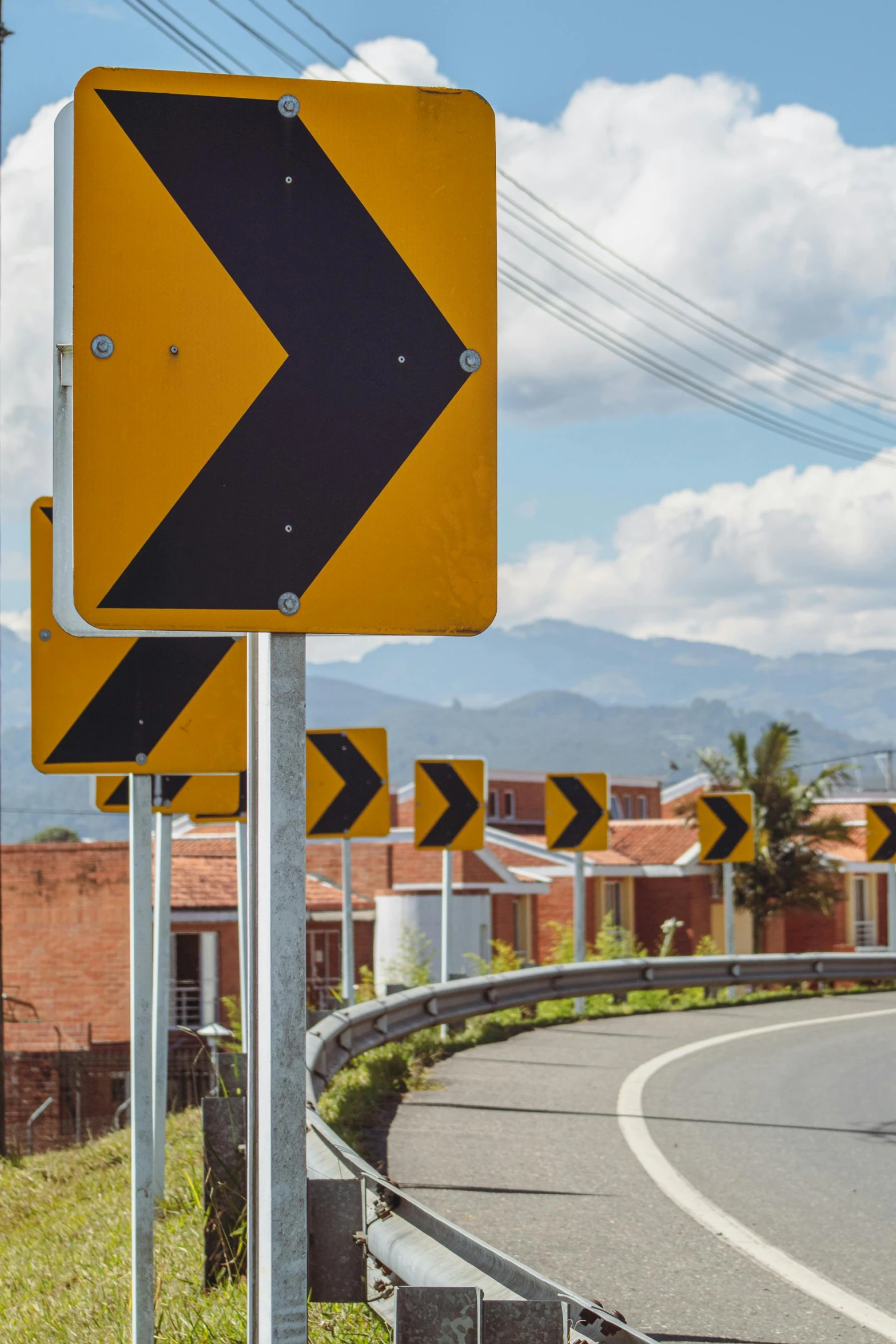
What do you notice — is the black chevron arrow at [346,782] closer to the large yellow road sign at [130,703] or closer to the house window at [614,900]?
the large yellow road sign at [130,703]

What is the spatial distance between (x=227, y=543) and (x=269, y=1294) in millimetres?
1215

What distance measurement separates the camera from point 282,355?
8.73 ft

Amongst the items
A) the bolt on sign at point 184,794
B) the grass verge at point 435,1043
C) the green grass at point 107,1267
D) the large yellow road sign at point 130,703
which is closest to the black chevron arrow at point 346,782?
the grass verge at point 435,1043

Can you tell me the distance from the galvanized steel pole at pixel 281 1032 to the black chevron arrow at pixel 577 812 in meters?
14.2

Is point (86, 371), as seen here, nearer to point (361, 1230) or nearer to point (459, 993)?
point (361, 1230)

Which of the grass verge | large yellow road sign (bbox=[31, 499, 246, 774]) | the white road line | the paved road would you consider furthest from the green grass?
the white road line

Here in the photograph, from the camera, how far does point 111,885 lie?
44.4 meters

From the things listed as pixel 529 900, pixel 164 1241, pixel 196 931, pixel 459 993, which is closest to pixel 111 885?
pixel 196 931

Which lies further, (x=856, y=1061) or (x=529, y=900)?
(x=529, y=900)

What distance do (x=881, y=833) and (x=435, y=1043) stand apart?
1147 cm

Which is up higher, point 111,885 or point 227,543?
point 227,543

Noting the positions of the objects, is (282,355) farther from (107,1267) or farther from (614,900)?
(614,900)

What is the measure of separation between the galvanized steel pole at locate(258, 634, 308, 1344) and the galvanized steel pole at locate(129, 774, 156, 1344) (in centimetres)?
179

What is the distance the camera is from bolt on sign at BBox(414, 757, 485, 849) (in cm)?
1497
